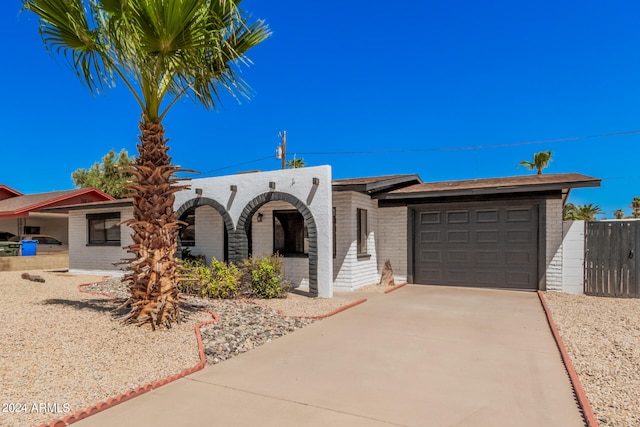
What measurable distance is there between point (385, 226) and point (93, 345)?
901 cm

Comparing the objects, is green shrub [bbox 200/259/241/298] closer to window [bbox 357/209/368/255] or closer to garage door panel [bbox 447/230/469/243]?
window [bbox 357/209/368/255]

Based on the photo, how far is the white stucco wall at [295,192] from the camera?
395 inches

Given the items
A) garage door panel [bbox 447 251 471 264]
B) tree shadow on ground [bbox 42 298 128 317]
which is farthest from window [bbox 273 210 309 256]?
tree shadow on ground [bbox 42 298 128 317]

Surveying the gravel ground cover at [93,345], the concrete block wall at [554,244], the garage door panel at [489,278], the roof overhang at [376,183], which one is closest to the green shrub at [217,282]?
the gravel ground cover at [93,345]

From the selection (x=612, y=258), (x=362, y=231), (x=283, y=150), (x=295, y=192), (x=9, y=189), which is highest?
(x=283, y=150)

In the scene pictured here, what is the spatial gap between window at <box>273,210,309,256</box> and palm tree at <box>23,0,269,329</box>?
18.5 ft

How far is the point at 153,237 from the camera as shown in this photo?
20.7ft

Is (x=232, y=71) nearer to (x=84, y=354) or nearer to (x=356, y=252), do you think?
(x=84, y=354)

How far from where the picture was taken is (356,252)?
11.3m

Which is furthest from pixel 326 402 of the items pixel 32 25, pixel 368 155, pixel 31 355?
pixel 368 155

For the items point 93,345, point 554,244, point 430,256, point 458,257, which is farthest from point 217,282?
point 554,244

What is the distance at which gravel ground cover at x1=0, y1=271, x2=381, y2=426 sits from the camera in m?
3.73

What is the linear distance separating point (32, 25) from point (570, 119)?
2904cm

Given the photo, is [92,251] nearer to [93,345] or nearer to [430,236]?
[93,345]
